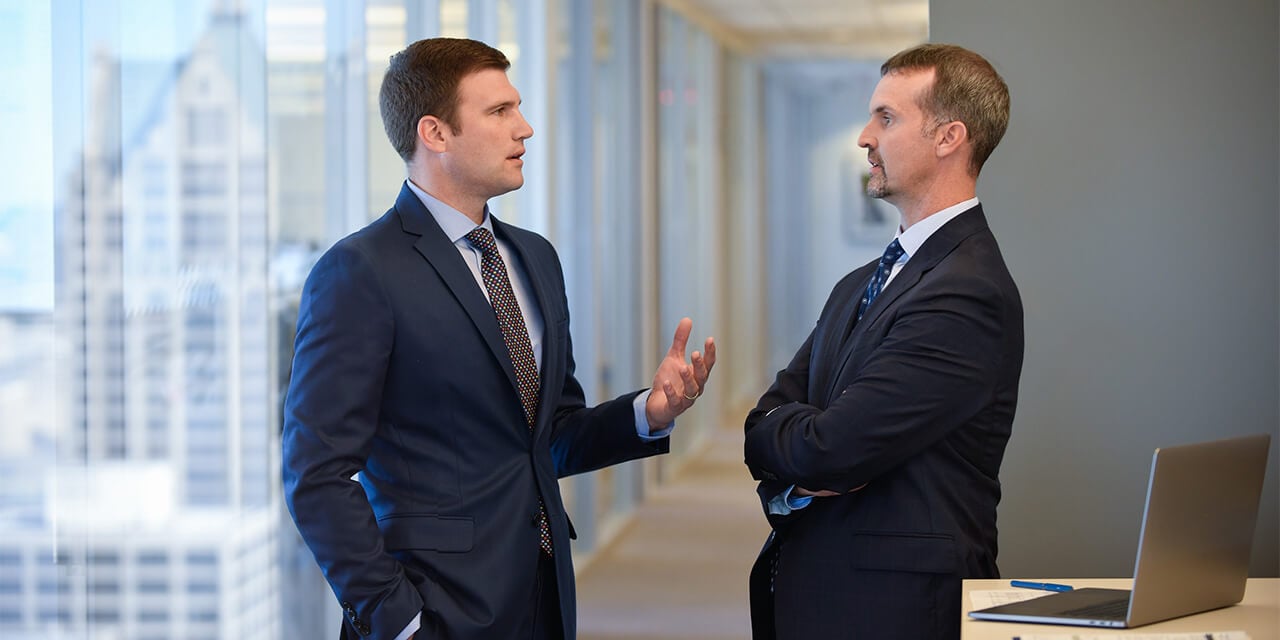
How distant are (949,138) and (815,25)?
9.46 meters

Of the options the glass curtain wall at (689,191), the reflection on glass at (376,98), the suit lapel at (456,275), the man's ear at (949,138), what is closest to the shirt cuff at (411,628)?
the suit lapel at (456,275)

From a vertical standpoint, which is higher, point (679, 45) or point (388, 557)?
point (679, 45)

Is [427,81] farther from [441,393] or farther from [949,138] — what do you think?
[949,138]

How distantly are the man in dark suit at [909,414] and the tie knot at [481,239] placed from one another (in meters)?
0.62

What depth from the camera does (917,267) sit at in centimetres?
235

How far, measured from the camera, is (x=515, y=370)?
7.70ft

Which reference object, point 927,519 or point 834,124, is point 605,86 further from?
point 834,124

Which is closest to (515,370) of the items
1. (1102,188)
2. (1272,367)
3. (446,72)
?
(446,72)

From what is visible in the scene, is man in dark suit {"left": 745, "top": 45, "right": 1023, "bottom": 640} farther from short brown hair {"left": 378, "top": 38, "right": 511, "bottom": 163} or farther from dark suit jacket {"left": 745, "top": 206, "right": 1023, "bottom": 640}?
short brown hair {"left": 378, "top": 38, "right": 511, "bottom": 163}

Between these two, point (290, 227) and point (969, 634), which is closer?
point (969, 634)

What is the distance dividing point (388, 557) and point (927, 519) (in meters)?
0.96

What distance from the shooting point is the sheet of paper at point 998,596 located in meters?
2.16

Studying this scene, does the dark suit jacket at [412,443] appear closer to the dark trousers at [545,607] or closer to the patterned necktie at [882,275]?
the dark trousers at [545,607]

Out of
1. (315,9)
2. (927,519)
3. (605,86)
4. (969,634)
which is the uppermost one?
(605,86)
